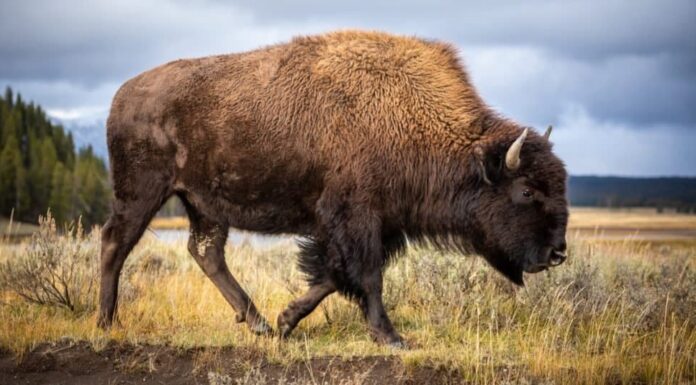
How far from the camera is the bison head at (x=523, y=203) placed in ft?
20.9

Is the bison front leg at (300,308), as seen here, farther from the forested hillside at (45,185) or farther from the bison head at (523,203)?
the forested hillside at (45,185)

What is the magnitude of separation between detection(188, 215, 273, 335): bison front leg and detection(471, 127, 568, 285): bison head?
90.9 inches

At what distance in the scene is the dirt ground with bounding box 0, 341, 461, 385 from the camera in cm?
558

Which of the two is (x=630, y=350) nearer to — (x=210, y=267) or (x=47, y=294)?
(x=210, y=267)

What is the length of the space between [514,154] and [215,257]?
300 centimetres

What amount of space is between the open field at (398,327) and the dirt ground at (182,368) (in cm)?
1

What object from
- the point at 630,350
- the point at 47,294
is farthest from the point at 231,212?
the point at 630,350

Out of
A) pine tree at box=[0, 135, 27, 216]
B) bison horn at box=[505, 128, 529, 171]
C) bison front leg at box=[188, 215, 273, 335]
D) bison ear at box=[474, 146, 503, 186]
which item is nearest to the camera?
bison horn at box=[505, 128, 529, 171]

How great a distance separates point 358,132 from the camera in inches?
258

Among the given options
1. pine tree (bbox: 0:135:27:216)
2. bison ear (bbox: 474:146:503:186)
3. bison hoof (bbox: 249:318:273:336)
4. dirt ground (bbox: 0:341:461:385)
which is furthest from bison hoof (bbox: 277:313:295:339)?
pine tree (bbox: 0:135:27:216)

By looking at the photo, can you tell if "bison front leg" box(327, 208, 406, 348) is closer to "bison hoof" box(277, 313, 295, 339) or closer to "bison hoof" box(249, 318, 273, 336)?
"bison hoof" box(277, 313, 295, 339)

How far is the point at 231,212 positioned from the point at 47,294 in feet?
7.62

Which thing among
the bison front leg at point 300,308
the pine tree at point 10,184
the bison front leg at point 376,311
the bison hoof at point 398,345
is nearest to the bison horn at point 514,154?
the bison front leg at point 376,311

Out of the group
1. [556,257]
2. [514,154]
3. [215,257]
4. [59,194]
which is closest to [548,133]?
[514,154]
